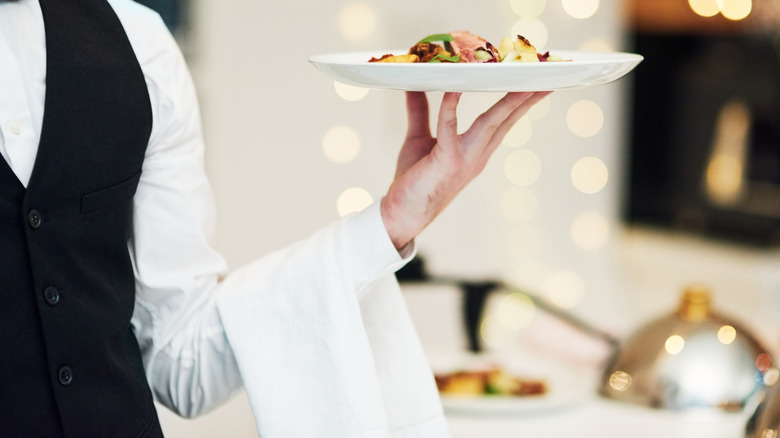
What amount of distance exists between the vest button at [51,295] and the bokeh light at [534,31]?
2.47 m

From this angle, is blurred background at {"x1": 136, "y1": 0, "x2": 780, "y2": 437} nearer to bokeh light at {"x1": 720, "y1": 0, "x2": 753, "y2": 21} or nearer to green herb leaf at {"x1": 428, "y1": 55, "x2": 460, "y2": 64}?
bokeh light at {"x1": 720, "y1": 0, "x2": 753, "y2": 21}

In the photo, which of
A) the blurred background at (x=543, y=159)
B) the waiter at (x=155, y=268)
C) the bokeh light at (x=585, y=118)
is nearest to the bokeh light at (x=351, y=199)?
the blurred background at (x=543, y=159)

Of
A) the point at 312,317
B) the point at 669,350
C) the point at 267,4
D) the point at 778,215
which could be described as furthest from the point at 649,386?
the point at 778,215

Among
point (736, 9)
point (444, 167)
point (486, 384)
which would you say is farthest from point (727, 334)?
point (736, 9)

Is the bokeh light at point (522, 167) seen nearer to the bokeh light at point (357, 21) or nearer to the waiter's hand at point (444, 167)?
the bokeh light at point (357, 21)

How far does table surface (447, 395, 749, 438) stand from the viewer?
4.39 feet

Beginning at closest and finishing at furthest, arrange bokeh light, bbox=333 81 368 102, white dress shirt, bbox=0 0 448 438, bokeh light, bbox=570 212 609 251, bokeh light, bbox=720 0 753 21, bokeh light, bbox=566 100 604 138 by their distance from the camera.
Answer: white dress shirt, bbox=0 0 448 438 → bokeh light, bbox=333 81 368 102 → bokeh light, bbox=566 100 604 138 → bokeh light, bbox=570 212 609 251 → bokeh light, bbox=720 0 753 21

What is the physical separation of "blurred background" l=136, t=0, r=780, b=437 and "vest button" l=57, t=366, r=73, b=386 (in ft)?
1.73

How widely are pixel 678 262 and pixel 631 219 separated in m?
0.61

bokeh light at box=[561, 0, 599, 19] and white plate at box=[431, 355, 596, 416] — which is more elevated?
bokeh light at box=[561, 0, 599, 19]

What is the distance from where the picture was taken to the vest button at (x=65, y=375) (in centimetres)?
88

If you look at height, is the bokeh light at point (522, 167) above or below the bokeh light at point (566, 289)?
above

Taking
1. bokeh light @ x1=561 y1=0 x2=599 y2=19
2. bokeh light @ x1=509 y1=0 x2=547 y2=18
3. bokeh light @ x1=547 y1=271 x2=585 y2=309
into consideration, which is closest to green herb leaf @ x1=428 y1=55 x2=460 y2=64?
bokeh light @ x1=509 y1=0 x2=547 y2=18

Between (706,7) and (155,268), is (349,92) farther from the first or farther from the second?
(706,7)
